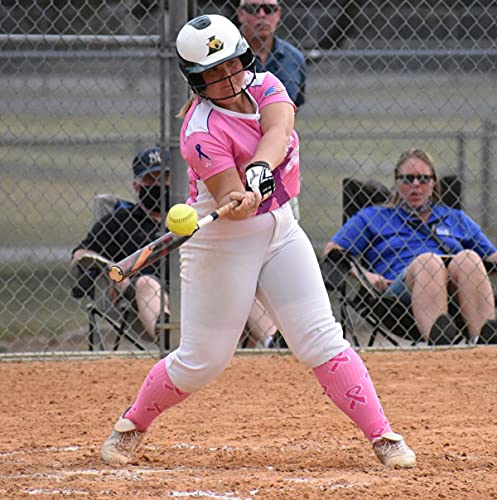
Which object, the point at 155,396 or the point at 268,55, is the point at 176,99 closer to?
the point at 268,55

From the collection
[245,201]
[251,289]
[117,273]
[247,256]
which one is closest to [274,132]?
[245,201]

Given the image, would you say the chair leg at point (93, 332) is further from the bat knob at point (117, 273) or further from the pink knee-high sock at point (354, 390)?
the bat knob at point (117, 273)

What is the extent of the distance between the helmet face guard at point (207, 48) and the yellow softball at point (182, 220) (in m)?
0.50

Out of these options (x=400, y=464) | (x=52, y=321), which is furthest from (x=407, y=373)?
(x=52, y=321)

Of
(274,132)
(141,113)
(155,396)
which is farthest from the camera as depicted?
(141,113)

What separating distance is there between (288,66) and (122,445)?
3.22m

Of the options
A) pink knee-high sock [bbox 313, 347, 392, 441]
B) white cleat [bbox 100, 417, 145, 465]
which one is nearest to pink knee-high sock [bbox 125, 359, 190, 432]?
white cleat [bbox 100, 417, 145, 465]

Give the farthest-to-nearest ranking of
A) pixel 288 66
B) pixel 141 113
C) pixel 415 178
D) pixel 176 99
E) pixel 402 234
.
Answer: pixel 141 113 < pixel 402 234 < pixel 415 178 < pixel 288 66 < pixel 176 99

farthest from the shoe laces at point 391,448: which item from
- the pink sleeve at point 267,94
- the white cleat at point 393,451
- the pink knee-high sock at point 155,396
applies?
the pink sleeve at point 267,94

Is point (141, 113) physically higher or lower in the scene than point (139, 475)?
lower

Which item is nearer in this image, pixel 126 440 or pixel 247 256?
pixel 247 256

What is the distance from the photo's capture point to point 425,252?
7.01 m

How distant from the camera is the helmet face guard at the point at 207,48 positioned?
150 inches

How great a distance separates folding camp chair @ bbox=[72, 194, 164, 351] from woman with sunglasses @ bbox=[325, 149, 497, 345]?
128 cm
